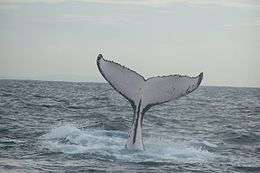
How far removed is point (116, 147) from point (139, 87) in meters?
1.78

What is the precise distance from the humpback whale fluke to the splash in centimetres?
43

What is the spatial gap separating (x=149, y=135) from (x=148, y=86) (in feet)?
15.9

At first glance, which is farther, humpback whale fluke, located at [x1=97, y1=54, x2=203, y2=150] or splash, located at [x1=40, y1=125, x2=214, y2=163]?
splash, located at [x1=40, y1=125, x2=214, y2=163]

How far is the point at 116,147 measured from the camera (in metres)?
11.3

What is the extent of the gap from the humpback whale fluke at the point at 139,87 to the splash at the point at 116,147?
426 mm

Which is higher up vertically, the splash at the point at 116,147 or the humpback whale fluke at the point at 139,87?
the humpback whale fluke at the point at 139,87

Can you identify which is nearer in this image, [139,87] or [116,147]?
[139,87]

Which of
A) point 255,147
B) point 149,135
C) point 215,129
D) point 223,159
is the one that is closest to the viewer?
point 223,159

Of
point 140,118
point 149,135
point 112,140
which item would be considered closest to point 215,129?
point 149,135

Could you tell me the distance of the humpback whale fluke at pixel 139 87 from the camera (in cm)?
966

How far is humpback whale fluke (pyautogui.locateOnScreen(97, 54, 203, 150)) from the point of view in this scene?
966 centimetres

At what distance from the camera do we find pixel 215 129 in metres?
18.6

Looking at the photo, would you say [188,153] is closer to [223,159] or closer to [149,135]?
[223,159]

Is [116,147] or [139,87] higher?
[139,87]
